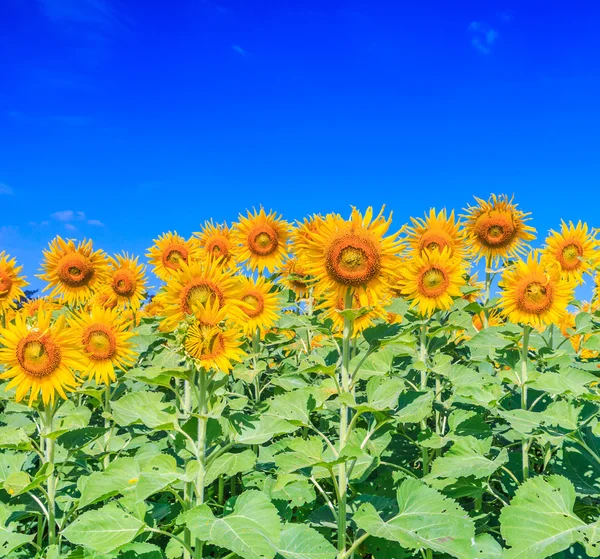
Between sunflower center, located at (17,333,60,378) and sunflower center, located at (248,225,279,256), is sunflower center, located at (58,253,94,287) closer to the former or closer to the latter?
sunflower center, located at (248,225,279,256)

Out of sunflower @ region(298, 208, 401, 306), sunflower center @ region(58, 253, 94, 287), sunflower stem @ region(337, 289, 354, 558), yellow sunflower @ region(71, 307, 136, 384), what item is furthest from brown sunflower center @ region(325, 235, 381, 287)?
sunflower center @ region(58, 253, 94, 287)

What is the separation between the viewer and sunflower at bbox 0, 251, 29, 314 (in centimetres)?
736

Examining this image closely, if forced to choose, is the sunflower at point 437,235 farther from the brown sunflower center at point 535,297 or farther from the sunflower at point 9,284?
the sunflower at point 9,284

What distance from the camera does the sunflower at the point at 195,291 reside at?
340 cm

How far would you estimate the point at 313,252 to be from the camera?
3842mm

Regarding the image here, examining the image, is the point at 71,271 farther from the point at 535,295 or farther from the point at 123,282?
the point at 535,295

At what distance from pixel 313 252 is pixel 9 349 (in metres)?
2.38

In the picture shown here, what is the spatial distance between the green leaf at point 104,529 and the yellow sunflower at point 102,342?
1.94 metres

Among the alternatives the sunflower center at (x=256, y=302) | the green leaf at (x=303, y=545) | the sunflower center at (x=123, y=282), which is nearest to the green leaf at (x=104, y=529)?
the green leaf at (x=303, y=545)

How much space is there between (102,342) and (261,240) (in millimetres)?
2230

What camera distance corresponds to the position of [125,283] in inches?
281

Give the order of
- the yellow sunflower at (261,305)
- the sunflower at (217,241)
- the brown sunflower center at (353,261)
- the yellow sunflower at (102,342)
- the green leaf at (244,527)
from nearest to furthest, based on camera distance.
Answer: the green leaf at (244,527)
the brown sunflower center at (353,261)
the yellow sunflower at (102,342)
the yellow sunflower at (261,305)
the sunflower at (217,241)

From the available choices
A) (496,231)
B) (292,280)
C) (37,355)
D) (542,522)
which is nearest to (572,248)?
(496,231)

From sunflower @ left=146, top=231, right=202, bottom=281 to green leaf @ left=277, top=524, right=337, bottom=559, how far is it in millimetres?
4154
